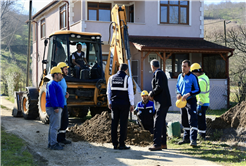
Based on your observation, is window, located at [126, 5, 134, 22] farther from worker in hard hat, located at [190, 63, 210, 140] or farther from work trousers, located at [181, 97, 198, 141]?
work trousers, located at [181, 97, 198, 141]

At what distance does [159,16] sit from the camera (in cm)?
2180

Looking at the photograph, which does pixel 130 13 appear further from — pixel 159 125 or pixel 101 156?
pixel 101 156

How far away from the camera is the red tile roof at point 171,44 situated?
19.0 m

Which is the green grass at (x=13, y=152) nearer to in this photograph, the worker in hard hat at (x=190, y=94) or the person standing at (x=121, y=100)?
the person standing at (x=121, y=100)

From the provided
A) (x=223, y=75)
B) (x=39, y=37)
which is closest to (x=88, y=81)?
(x=223, y=75)

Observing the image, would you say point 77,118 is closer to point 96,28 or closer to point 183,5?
point 96,28

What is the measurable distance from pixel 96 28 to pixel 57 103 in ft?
43.7

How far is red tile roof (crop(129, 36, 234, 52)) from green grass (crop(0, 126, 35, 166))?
→ 11457 mm

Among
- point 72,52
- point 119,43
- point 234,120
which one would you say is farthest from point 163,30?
point 234,120

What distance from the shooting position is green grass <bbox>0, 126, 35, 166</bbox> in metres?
6.41

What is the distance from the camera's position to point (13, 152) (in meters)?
7.22

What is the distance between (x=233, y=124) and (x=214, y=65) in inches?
520

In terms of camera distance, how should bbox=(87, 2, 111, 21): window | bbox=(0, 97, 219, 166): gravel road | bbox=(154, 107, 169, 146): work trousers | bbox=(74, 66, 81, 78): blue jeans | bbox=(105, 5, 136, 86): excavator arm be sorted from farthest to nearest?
1. bbox=(87, 2, 111, 21): window
2. bbox=(74, 66, 81, 78): blue jeans
3. bbox=(105, 5, 136, 86): excavator arm
4. bbox=(154, 107, 169, 146): work trousers
5. bbox=(0, 97, 219, 166): gravel road

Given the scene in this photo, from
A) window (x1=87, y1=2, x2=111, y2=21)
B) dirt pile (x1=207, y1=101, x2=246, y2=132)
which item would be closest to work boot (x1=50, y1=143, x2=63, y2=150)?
dirt pile (x1=207, y1=101, x2=246, y2=132)
